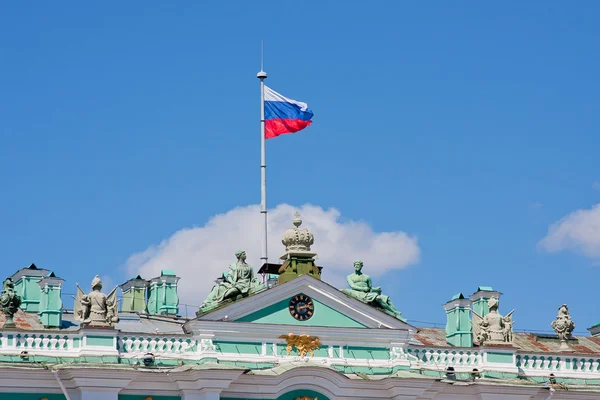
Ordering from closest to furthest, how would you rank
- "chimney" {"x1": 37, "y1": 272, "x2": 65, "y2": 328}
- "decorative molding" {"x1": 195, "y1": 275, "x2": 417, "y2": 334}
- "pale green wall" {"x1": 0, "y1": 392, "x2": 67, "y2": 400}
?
1. "pale green wall" {"x1": 0, "y1": 392, "x2": 67, "y2": 400}
2. "decorative molding" {"x1": 195, "y1": 275, "x2": 417, "y2": 334}
3. "chimney" {"x1": 37, "y1": 272, "x2": 65, "y2": 328}

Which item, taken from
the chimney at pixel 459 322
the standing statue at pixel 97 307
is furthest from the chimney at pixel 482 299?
the standing statue at pixel 97 307

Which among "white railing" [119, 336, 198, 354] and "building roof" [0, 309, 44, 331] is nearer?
"white railing" [119, 336, 198, 354]

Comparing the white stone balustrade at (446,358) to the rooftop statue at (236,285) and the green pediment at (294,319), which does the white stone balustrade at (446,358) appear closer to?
the green pediment at (294,319)

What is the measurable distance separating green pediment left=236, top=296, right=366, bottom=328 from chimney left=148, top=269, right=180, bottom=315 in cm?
730

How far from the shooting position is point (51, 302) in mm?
56344

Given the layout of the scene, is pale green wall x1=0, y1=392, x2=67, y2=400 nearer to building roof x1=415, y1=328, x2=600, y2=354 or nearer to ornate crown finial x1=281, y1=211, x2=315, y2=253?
ornate crown finial x1=281, y1=211, x2=315, y2=253

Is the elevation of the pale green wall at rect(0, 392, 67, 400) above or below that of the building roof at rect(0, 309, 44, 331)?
below

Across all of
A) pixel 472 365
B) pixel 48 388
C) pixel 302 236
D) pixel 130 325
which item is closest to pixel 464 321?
pixel 472 365

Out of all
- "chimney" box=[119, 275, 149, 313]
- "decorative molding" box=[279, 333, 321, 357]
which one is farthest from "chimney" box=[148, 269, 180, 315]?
"decorative molding" box=[279, 333, 321, 357]

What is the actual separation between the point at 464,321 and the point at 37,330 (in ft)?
56.2

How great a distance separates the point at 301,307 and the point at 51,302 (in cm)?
860

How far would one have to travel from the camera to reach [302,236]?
56031 mm

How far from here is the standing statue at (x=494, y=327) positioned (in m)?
57.2

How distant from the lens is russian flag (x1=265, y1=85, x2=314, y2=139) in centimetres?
6172
